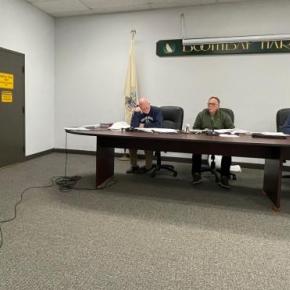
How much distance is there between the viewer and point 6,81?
425 centimetres

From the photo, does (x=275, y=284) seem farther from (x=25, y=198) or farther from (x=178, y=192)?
(x=25, y=198)

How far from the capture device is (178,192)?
3314mm

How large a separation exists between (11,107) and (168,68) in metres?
2.53

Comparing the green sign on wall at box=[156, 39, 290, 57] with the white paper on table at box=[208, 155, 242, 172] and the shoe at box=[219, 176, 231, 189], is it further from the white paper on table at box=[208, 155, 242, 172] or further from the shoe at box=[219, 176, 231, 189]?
the shoe at box=[219, 176, 231, 189]

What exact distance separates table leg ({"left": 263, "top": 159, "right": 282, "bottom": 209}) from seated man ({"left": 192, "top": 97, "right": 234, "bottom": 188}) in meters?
0.56

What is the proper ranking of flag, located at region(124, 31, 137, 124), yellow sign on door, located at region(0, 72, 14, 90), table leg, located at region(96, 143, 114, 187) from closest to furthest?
table leg, located at region(96, 143, 114, 187), yellow sign on door, located at region(0, 72, 14, 90), flag, located at region(124, 31, 137, 124)

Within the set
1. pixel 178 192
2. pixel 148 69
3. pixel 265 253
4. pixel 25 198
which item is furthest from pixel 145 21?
pixel 265 253

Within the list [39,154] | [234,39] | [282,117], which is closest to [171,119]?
[282,117]

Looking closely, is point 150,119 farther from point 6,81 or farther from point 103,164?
point 6,81

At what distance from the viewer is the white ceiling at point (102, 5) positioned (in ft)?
14.6

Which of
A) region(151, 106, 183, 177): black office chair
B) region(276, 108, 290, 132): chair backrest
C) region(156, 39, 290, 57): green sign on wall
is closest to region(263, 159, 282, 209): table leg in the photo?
region(276, 108, 290, 132): chair backrest

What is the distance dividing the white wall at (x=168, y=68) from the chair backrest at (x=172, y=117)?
32.7 inches

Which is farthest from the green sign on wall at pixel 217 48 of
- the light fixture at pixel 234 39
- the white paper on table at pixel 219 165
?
the white paper on table at pixel 219 165

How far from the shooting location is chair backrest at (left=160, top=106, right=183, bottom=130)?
4.00 metres
